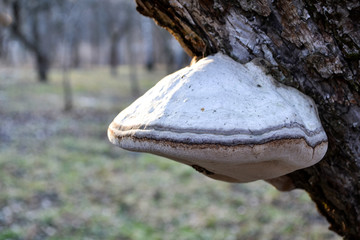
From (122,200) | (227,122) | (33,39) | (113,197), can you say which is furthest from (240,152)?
(33,39)

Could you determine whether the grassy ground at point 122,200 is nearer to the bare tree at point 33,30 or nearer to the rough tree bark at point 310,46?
the rough tree bark at point 310,46

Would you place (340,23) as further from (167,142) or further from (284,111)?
(167,142)

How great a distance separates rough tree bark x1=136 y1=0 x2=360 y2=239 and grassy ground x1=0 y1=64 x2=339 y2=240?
11.2ft

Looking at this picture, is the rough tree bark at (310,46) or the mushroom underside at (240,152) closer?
the mushroom underside at (240,152)

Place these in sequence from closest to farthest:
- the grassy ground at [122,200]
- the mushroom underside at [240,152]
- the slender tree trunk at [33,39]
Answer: the mushroom underside at [240,152], the grassy ground at [122,200], the slender tree trunk at [33,39]

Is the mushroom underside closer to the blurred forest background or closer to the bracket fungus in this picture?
the bracket fungus

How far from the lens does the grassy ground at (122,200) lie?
14.7 ft

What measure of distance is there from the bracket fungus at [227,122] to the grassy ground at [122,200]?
3506 millimetres

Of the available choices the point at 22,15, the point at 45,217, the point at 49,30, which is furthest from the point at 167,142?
the point at 49,30

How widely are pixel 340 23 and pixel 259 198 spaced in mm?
4699

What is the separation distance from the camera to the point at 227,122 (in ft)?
3.22

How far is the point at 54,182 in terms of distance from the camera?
5926mm

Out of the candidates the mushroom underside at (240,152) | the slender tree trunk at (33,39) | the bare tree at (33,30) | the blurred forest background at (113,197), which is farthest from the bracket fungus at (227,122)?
the bare tree at (33,30)

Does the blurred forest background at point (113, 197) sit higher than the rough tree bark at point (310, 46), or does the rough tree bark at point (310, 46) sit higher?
the rough tree bark at point (310, 46)
